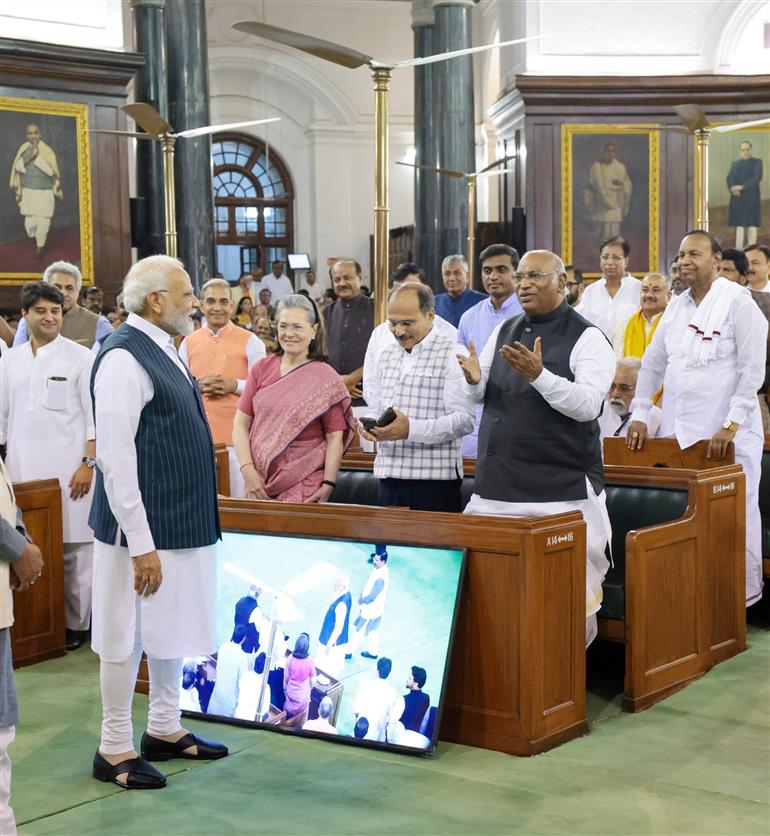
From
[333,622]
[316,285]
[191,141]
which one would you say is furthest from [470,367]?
[316,285]

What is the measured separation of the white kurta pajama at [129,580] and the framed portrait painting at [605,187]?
11.5m

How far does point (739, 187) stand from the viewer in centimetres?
1489

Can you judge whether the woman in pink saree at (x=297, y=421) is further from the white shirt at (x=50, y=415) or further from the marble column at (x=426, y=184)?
the marble column at (x=426, y=184)

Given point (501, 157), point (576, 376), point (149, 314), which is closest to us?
point (149, 314)

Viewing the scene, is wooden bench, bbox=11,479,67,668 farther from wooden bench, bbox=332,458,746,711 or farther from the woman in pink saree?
wooden bench, bbox=332,458,746,711

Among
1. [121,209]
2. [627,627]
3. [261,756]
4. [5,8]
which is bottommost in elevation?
[261,756]

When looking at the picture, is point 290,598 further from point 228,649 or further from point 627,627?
point 627,627

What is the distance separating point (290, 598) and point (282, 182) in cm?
1789

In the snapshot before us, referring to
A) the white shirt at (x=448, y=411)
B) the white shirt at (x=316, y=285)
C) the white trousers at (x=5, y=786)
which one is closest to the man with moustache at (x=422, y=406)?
the white shirt at (x=448, y=411)

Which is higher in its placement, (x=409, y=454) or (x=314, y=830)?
(x=409, y=454)

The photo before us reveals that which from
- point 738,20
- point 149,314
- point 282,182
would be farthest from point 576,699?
point 282,182

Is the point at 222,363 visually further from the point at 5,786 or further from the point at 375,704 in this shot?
the point at 5,786

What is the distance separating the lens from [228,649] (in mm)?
4492

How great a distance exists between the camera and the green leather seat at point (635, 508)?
16.6 feet
